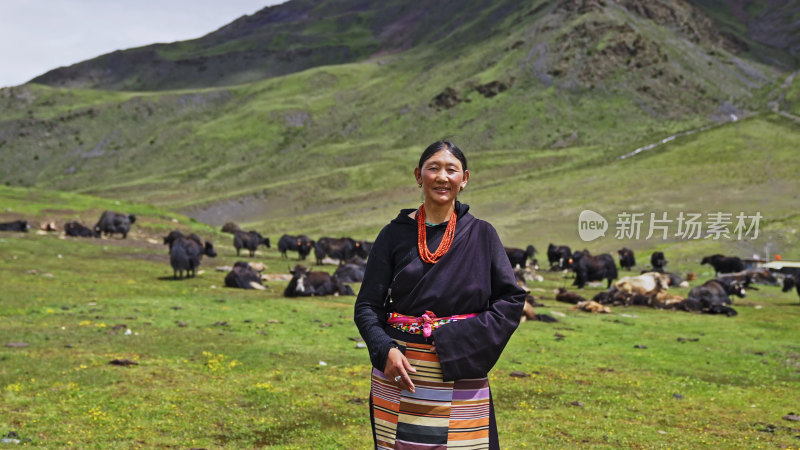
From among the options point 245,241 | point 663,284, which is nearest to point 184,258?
point 245,241

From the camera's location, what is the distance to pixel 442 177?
209 inches

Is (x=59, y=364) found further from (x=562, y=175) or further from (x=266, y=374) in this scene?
(x=562, y=175)

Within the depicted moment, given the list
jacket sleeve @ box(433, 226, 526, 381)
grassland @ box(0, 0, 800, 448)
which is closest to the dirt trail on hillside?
grassland @ box(0, 0, 800, 448)

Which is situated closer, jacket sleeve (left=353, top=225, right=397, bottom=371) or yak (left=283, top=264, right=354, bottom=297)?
jacket sleeve (left=353, top=225, right=397, bottom=371)

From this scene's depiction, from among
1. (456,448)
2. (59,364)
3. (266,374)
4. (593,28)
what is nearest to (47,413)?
(59,364)

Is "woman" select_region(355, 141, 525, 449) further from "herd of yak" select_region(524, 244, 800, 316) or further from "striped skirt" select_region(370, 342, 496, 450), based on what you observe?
"herd of yak" select_region(524, 244, 800, 316)

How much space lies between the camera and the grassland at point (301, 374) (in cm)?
967

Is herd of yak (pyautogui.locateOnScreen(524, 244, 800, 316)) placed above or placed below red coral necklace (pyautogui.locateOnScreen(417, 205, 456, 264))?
below

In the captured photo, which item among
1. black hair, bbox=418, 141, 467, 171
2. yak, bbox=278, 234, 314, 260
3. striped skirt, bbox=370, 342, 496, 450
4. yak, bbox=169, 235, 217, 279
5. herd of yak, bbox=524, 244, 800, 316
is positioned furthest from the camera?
yak, bbox=278, 234, 314, 260

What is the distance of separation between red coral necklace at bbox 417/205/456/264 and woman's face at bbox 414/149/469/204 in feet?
0.60
